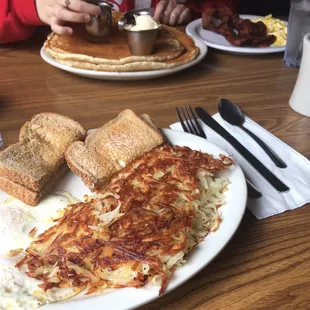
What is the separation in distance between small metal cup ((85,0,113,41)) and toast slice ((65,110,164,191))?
0.80 m

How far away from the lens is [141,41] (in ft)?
5.62

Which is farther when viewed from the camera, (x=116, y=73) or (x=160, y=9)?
(x=160, y=9)

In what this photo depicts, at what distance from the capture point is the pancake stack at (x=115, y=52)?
164cm

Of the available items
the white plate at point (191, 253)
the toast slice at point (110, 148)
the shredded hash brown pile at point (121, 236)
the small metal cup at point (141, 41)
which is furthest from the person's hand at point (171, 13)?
the shredded hash brown pile at point (121, 236)

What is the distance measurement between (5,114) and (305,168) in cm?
101

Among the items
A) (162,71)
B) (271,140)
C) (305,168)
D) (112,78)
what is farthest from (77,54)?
(305,168)

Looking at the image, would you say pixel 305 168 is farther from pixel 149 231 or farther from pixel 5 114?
pixel 5 114

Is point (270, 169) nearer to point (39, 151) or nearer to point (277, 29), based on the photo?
point (39, 151)

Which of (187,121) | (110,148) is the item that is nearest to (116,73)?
(187,121)

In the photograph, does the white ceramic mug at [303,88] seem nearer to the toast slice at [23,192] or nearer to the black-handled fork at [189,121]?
the black-handled fork at [189,121]

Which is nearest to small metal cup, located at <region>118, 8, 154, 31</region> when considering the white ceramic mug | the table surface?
the table surface

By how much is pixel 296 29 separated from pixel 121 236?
4.63ft

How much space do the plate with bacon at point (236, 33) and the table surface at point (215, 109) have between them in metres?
0.06

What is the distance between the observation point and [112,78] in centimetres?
165
